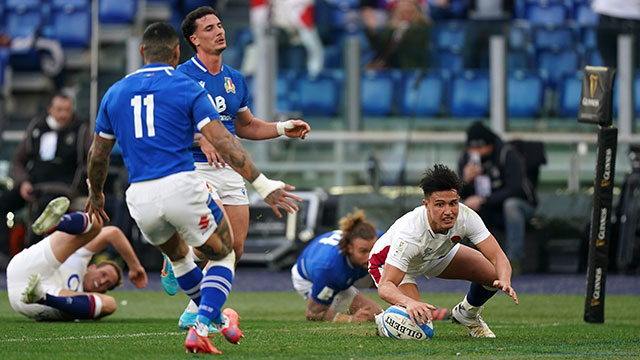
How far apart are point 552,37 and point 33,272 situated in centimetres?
973

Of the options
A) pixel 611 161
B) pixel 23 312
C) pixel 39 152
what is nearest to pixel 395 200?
pixel 39 152

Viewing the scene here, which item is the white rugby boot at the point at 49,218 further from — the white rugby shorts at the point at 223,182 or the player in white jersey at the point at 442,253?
the player in white jersey at the point at 442,253

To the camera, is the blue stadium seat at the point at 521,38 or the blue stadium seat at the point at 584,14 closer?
the blue stadium seat at the point at 521,38

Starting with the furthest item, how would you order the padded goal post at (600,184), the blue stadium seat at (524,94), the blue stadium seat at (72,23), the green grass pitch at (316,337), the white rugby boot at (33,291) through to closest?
1. the blue stadium seat at (72,23)
2. the blue stadium seat at (524,94)
3. the padded goal post at (600,184)
4. the white rugby boot at (33,291)
5. the green grass pitch at (316,337)

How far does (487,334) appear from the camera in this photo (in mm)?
6984

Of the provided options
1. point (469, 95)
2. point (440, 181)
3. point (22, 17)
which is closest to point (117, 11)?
point (22, 17)

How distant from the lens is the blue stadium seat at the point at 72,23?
19.5 m

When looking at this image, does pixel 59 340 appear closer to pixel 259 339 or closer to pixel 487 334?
pixel 259 339

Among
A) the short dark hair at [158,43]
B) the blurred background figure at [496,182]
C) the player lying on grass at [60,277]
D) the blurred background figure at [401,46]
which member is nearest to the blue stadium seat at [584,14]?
the blurred background figure at [401,46]

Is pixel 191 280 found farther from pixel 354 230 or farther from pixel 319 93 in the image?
pixel 319 93

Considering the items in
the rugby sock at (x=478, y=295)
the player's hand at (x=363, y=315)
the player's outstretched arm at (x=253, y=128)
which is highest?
the player's outstretched arm at (x=253, y=128)

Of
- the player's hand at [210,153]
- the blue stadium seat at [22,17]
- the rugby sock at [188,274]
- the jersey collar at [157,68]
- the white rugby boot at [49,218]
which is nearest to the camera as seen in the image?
the jersey collar at [157,68]

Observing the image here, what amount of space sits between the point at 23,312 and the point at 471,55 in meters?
9.11

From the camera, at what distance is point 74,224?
8000 millimetres
